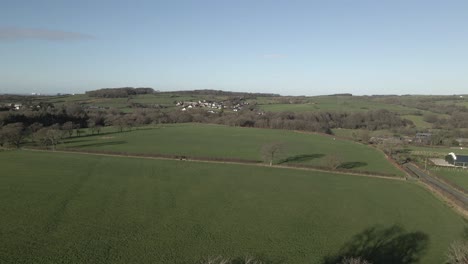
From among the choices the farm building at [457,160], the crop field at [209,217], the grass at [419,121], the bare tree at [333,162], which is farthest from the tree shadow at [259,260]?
the grass at [419,121]

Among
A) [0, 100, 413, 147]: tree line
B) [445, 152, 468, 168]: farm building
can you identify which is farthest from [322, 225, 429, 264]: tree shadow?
[0, 100, 413, 147]: tree line

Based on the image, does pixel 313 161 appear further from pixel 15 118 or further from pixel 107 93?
pixel 107 93

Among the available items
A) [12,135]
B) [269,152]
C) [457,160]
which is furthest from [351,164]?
[12,135]

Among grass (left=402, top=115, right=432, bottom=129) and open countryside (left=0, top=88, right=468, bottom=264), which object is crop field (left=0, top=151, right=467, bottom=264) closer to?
open countryside (left=0, top=88, right=468, bottom=264)

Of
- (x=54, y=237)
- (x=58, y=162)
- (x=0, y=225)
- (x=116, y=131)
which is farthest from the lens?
(x=116, y=131)

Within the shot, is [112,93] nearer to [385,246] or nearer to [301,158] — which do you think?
[301,158]

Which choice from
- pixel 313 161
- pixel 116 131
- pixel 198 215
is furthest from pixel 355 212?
pixel 116 131
